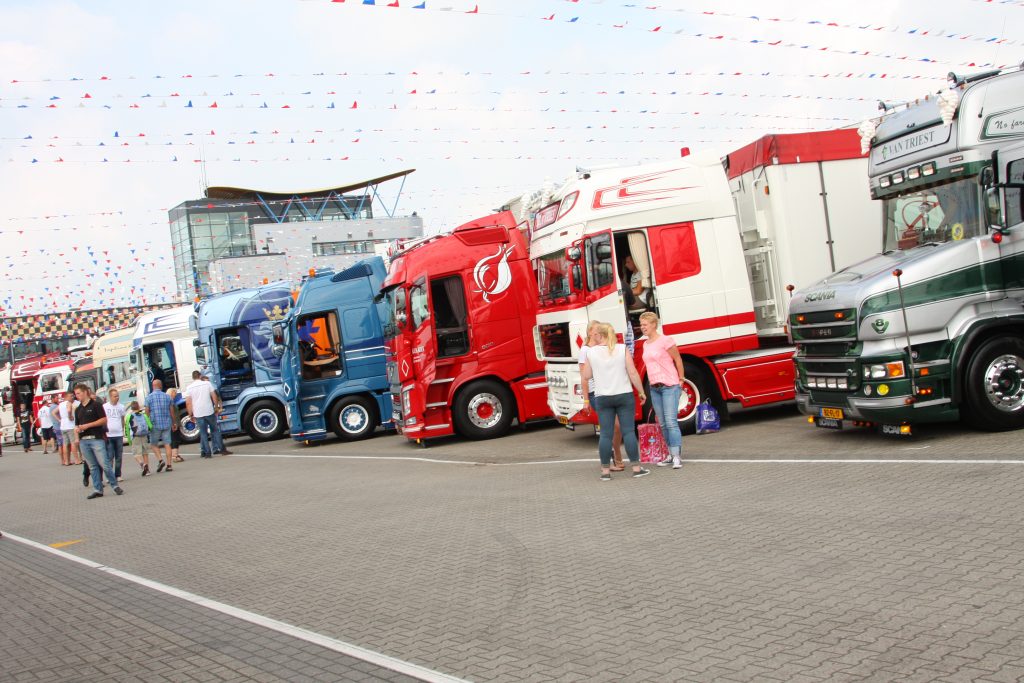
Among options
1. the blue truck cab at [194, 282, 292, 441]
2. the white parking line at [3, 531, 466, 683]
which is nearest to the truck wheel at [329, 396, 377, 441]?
the blue truck cab at [194, 282, 292, 441]

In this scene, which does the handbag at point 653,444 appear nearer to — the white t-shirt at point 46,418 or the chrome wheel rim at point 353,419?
the chrome wheel rim at point 353,419

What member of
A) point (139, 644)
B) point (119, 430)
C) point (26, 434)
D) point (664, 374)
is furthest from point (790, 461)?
point (26, 434)

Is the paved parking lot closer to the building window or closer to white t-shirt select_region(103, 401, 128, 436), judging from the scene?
white t-shirt select_region(103, 401, 128, 436)

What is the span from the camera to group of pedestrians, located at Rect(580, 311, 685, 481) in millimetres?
10570

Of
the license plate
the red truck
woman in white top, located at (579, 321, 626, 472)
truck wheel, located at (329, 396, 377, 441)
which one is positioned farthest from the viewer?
truck wheel, located at (329, 396, 377, 441)

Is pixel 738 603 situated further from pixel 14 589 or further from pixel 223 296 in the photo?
pixel 223 296

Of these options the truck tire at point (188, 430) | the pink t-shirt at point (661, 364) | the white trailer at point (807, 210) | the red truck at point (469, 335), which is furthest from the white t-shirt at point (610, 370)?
the truck tire at point (188, 430)

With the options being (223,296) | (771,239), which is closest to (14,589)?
(771,239)

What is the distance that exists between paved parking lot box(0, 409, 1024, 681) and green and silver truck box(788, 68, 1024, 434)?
1.67 ft

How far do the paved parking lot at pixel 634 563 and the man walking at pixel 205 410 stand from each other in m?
8.18

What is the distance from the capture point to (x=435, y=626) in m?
5.80

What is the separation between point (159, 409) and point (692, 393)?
36.2 feet

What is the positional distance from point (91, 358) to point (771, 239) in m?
32.1

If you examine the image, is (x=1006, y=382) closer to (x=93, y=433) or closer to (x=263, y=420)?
(x=93, y=433)
